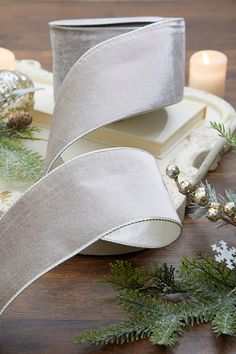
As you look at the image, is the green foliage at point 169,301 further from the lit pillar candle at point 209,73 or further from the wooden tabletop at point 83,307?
the lit pillar candle at point 209,73

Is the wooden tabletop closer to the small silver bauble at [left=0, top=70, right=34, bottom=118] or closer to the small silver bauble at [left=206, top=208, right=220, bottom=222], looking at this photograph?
the small silver bauble at [left=206, top=208, right=220, bottom=222]

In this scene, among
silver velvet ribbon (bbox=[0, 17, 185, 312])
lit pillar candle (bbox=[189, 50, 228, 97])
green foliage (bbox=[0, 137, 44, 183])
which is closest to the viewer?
silver velvet ribbon (bbox=[0, 17, 185, 312])

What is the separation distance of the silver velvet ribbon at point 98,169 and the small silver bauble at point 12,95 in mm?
38

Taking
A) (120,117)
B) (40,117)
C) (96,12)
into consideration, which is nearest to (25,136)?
(40,117)

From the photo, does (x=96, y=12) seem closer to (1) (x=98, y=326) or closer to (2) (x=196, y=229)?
(2) (x=196, y=229)

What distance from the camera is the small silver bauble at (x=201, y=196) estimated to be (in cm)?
55

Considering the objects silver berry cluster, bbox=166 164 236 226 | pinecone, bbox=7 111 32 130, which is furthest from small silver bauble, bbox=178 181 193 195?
pinecone, bbox=7 111 32 130

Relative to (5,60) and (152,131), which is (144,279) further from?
(5,60)

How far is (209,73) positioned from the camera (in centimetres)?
90

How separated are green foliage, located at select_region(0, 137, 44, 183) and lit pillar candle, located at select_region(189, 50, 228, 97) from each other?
284 mm

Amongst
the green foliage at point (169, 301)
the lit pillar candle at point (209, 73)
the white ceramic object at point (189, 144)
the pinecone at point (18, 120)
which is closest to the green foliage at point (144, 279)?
the green foliage at point (169, 301)

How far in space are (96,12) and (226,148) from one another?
0.53 metres

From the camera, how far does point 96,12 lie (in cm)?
122

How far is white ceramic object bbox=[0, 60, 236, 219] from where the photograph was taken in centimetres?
72
